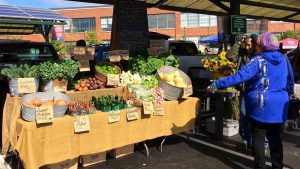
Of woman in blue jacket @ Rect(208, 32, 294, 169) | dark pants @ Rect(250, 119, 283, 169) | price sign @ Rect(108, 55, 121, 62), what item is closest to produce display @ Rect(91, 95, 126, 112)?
price sign @ Rect(108, 55, 121, 62)

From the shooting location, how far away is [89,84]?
5832mm

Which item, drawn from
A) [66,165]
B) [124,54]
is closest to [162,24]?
[124,54]

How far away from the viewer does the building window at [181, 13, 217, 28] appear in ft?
183

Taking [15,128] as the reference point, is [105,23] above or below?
above

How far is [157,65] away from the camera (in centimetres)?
651

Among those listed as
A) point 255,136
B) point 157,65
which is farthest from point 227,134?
point 255,136

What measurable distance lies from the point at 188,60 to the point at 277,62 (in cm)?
866

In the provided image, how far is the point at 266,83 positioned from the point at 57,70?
280 centimetres

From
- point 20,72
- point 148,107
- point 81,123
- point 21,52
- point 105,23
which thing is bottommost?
point 81,123

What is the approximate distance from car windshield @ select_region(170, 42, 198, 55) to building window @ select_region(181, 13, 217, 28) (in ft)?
141

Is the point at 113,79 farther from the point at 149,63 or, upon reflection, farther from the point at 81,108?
the point at 81,108

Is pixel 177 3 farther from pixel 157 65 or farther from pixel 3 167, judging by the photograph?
pixel 3 167

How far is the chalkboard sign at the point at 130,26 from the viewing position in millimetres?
7984

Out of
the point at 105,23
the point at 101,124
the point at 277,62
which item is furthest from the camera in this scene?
the point at 105,23
